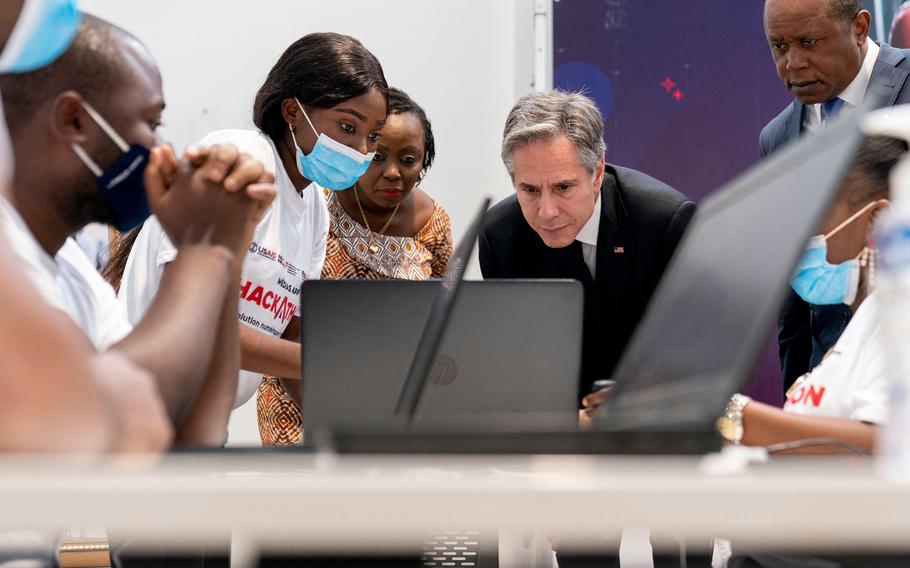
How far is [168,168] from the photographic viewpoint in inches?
45.5

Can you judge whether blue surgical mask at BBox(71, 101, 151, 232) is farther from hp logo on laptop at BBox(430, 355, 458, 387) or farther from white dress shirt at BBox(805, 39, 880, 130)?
white dress shirt at BBox(805, 39, 880, 130)

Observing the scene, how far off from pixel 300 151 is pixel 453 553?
1.13m

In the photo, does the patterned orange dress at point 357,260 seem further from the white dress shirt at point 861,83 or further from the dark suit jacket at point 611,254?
the white dress shirt at point 861,83

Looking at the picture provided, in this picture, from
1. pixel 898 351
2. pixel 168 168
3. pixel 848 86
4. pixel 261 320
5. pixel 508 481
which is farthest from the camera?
pixel 848 86

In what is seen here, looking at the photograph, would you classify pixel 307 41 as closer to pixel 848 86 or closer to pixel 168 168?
pixel 168 168

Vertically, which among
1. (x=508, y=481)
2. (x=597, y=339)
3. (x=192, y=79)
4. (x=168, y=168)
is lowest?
(x=597, y=339)

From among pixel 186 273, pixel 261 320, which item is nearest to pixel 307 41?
pixel 261 320

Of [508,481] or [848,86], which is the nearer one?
[508,481]

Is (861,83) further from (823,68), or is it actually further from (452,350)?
→ (452,350)

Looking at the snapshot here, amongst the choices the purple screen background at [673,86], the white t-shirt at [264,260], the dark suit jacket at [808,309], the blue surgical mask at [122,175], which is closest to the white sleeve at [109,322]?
the blue surgical mask at [122,175]

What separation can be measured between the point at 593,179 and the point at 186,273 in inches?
49.3

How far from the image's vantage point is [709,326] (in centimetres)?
76

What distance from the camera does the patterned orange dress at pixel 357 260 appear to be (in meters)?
2.27

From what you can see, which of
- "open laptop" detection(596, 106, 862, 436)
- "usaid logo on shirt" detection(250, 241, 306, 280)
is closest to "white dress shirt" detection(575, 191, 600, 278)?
"usaid logo on shirt" detection(250, 241, 306, 280)
